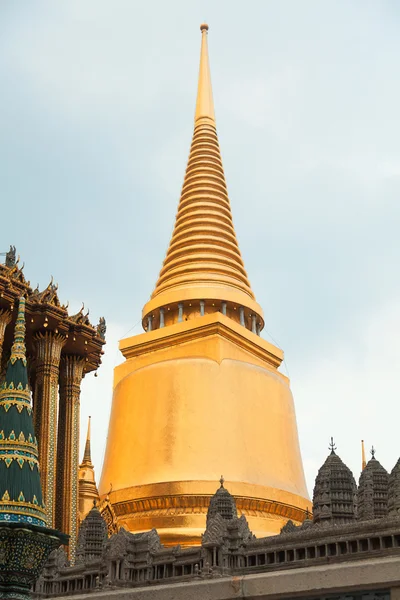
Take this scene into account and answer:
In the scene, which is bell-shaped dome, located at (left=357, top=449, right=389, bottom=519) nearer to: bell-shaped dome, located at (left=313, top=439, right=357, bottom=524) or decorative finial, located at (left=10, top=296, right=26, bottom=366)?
bell-shaped dome, located at (left=313, top=439, right=357, bottom=524)

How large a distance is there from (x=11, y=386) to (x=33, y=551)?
1819 mm

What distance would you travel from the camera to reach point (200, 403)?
28.0m

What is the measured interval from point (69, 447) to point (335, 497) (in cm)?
941

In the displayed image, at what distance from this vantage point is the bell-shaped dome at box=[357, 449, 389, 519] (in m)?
16.2

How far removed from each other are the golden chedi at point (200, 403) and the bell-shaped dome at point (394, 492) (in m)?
10.8

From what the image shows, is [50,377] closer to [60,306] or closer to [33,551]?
[60,306]

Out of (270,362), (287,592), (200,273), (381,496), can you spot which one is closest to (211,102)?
(200,273)

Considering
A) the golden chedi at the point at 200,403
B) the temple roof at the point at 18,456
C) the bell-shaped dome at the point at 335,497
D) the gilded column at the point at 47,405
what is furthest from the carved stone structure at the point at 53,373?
the temple roof at the point at 18,456

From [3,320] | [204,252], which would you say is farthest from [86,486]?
[204,252]

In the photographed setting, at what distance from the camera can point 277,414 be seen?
95.6ft

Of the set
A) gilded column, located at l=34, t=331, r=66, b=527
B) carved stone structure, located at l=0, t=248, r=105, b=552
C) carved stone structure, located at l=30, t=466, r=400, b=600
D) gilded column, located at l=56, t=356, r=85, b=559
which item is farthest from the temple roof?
gilded column, located at l=56, t=356, r=85, b=559

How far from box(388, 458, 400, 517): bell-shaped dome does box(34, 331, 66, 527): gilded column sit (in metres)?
10.6

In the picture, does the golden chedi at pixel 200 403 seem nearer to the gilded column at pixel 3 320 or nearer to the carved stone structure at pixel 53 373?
the carved stone structure at pixel 53 373

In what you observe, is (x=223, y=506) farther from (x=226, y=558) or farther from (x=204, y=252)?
(x=204, y=252)
